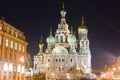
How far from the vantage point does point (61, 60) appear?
129500mm

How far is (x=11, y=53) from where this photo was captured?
61281mm

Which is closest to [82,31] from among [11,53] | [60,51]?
[60,51]

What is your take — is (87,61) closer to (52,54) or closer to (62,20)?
(52,54)

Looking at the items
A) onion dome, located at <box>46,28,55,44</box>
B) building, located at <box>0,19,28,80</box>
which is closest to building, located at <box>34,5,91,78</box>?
onion dome, located at <box>46,28,55,44</box>

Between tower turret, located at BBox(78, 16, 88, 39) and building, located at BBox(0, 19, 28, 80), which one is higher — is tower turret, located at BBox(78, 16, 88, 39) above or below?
above

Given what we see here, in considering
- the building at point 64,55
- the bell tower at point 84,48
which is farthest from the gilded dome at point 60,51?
the bell tower at point 84,48

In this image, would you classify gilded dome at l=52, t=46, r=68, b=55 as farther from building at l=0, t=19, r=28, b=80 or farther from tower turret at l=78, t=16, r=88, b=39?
building at l=0, t=19, r=28, b=80

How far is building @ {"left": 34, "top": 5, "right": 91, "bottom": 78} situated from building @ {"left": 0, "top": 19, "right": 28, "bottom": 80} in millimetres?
55340

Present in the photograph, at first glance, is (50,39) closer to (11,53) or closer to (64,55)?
(64,55)

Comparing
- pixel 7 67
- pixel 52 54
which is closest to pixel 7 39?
pixel 7 67

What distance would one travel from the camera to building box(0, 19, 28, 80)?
56.8m

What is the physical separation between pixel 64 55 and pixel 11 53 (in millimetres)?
68101

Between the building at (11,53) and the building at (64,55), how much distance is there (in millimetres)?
55340

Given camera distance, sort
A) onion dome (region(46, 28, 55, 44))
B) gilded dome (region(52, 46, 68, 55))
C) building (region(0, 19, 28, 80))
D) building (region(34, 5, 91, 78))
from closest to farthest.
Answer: building (region(0, 19, 28, 80)) < building (region(34, 5, 91, 78)) < gilded dome (region(52, 46, 68, 55)) < onion dome (region(46, 28, 55, 44))
